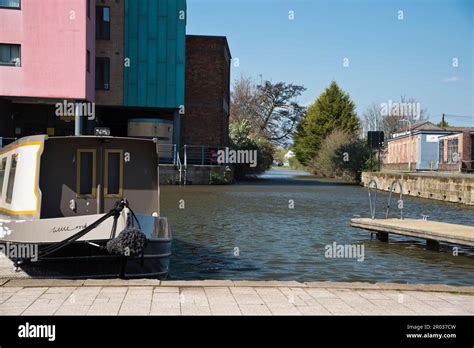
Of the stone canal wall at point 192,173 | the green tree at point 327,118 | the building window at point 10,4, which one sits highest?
the building window at point 10,4

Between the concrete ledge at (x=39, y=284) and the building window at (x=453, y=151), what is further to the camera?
Result: the building window at (x=453, y=151)

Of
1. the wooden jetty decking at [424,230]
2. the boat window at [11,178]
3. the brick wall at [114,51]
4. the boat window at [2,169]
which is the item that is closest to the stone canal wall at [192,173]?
the brick wall at [114,51]

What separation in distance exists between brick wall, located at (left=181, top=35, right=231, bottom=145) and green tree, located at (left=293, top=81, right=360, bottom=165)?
90.6 ft

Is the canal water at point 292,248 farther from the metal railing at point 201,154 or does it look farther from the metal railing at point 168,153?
the metal railing at point 201,154

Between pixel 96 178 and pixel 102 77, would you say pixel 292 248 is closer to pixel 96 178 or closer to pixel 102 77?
pixel 96 178

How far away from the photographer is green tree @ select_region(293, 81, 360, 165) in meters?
68.4

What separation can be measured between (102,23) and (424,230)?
30.3 metres

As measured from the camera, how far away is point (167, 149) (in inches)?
1563

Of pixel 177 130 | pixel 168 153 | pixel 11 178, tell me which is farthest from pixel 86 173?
pixel 177 130

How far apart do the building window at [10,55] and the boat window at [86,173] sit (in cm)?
2354

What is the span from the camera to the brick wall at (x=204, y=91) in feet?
140
